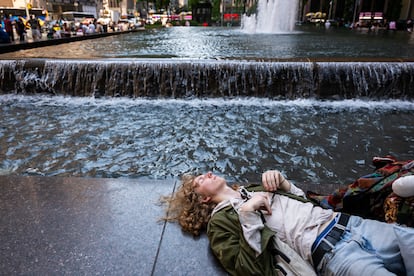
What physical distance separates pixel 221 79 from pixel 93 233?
671cm

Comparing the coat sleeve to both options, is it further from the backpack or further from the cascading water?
the cascading water

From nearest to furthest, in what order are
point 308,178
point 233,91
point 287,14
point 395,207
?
point 395,207, point 308,178, point 233,91, point 287,14

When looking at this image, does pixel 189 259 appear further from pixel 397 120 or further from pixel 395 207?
pixel 397 120

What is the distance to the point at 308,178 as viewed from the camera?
436 cm

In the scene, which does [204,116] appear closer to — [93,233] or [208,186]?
[208,186]

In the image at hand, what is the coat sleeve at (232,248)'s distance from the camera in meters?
1.91

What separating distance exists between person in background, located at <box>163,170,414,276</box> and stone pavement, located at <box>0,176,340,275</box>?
0.74 ft

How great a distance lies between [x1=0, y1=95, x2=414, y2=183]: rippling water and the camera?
4672mm

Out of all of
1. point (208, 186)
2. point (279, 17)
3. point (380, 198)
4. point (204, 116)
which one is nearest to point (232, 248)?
point (208, 186)

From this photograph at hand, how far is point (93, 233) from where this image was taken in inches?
98.3

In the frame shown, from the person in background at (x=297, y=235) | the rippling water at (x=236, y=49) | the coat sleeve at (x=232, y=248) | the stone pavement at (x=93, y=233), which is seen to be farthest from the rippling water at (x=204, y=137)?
the rippling water at (x=236, y=49)

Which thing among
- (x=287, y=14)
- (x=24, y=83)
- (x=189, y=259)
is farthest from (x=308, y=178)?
(x=287, y=14)

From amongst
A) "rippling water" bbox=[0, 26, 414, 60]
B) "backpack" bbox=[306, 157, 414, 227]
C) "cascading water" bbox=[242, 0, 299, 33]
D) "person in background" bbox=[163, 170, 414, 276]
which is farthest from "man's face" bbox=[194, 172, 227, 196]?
"cascading water" bbox=[242, 0, 299, 33]

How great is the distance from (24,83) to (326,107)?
7954mm
